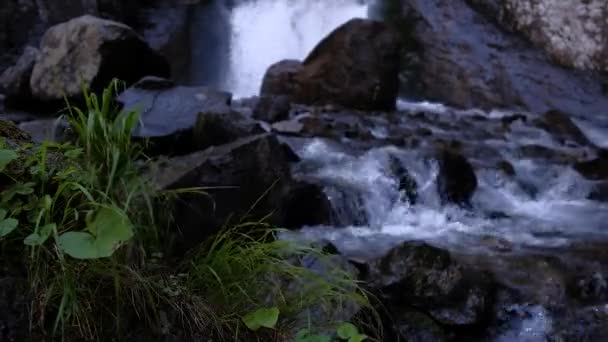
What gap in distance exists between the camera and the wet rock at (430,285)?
4434mm

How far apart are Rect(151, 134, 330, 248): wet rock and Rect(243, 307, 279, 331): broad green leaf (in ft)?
5.73

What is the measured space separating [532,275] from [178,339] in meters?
3.54

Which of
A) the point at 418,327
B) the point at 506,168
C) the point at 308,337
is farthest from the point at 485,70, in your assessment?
the point at 308,337

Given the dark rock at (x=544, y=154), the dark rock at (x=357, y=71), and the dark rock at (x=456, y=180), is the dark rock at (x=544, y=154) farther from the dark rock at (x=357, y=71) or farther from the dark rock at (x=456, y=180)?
the dark rock at (x=357, y=71)

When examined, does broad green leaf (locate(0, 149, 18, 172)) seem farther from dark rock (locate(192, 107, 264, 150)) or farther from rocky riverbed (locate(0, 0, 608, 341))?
dark rock (locate(192, 107, 264, 150))

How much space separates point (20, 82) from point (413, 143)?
5032 millimetres

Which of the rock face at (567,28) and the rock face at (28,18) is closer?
the rock face at (567,28)

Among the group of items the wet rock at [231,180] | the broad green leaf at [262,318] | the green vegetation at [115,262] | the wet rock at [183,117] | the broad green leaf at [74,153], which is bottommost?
the wet rock at [183,117]

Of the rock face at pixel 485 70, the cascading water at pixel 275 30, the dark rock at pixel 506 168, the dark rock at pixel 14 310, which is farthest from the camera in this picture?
the cascading water at pixel 275 30

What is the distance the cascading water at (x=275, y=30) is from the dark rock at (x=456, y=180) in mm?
7178

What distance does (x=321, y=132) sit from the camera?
29.2ft

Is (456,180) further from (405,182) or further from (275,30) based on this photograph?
(275,30)

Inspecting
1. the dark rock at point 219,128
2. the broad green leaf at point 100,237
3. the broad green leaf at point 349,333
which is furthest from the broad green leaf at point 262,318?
the dark rock at point 219,128

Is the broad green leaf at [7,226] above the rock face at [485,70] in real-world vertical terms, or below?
above
